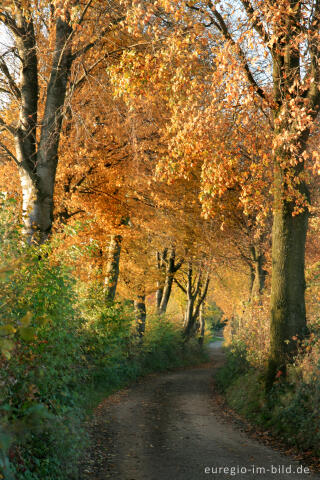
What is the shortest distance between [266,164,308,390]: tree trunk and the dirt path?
2168mm

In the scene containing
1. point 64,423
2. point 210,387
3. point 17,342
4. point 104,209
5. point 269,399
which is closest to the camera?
point 17,342

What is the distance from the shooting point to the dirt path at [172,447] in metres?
6.66

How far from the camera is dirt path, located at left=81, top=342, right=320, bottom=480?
6656mm

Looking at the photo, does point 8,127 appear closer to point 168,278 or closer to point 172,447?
point 172,447

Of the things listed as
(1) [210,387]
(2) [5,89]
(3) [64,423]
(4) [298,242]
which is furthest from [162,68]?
(1) [210,387]

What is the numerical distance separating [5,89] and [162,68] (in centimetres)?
436

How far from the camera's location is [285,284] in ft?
34.4

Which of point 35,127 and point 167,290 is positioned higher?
point 35,127

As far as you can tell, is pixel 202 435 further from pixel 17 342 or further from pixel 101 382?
pixel 101 382

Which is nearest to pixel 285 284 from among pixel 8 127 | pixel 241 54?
pixel 241 54

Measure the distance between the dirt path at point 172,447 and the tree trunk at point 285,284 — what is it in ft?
7.11

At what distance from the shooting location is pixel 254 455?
7.62 m

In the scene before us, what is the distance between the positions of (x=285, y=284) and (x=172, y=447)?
4668mm

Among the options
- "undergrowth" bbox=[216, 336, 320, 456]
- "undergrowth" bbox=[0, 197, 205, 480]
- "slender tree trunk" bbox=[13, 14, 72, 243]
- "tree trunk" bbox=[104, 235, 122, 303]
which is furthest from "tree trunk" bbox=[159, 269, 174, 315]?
"undergrowth" bbox=[0, 197, 205, 480]
